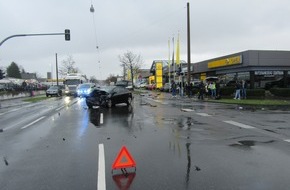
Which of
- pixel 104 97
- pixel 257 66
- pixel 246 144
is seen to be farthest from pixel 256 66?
pixel 246 144

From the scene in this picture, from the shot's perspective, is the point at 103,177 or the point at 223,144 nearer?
the point at 103,177

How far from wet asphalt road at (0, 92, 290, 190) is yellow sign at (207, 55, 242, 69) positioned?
83.6 feet

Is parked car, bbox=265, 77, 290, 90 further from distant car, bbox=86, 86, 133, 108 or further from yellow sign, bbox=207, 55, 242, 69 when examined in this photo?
distant car, bbox=86, 86, 133, 108

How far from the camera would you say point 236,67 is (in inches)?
1567

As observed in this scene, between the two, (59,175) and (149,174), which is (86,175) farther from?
(149,174)

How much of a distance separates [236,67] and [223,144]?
31.4 m

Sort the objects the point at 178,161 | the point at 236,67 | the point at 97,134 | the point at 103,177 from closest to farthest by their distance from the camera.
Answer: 1. the point at 103,177
2. the point at 178,161
3. the point at 97,134
4. the point at 236,67

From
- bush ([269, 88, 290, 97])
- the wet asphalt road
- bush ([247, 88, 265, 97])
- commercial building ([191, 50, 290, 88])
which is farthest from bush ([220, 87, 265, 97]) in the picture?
the wet asphalt road

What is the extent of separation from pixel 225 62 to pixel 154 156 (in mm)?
35332

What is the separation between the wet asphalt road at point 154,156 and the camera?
6195mm

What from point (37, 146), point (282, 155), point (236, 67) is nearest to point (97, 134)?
point (37, 146)

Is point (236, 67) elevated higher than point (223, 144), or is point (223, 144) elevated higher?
point (236, 67)

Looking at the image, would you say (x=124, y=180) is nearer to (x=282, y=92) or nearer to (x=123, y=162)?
(x=123, y=162)

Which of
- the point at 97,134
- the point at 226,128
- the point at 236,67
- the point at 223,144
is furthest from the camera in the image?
the point at 236,67
